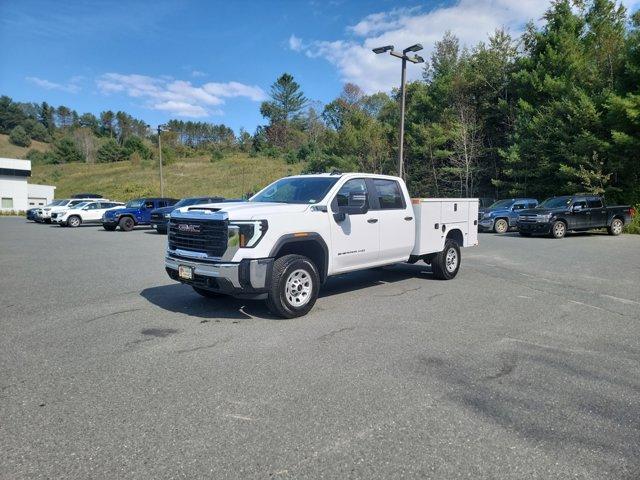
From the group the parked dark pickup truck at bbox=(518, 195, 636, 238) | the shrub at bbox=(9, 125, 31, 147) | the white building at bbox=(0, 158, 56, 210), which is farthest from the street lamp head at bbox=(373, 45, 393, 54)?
the shrub at bbox=(9, 125, 31, 147)

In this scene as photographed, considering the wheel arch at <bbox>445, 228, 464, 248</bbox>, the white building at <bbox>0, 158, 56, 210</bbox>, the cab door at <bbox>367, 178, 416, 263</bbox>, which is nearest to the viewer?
the cab door at <bbox>367, 178, 416, 263</bbox>

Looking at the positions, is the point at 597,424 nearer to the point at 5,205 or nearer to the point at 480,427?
the point at 480,427

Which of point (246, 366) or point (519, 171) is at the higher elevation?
point (519, 171)

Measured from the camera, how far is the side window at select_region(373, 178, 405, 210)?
781 cm

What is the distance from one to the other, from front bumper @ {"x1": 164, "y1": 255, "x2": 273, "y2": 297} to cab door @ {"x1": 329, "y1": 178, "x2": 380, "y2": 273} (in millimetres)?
1277

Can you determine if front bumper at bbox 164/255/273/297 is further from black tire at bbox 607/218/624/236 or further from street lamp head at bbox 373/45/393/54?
black tire at bbox 607/218/624/236

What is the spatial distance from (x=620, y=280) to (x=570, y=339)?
17.1 ft

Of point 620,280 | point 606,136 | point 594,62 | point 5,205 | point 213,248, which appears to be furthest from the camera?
point 5,205

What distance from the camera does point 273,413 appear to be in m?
3.54

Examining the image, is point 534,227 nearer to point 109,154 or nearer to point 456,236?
point 456,236

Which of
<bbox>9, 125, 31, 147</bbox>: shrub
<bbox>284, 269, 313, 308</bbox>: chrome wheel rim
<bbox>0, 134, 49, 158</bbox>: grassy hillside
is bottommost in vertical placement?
<bbox>284, 269, 313, 308</bbox>: chrome wheel rim

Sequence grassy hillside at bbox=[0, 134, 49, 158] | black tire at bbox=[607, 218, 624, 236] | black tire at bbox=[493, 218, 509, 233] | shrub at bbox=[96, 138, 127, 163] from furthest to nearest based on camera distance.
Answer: grassy hillside at bbox=[0, 134, 49, 158] < shrub at bbox=[96, 138, 127, 163] < black tire at bbox=[493, 218, 509, 233] < black tire at bbox=[607, 218, 624, 236]

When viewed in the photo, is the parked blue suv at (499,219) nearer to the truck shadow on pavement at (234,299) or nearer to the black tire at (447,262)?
the truck shadow on pavement at (234,299)

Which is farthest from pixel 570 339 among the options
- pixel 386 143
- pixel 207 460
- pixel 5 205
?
pixel 5 205
